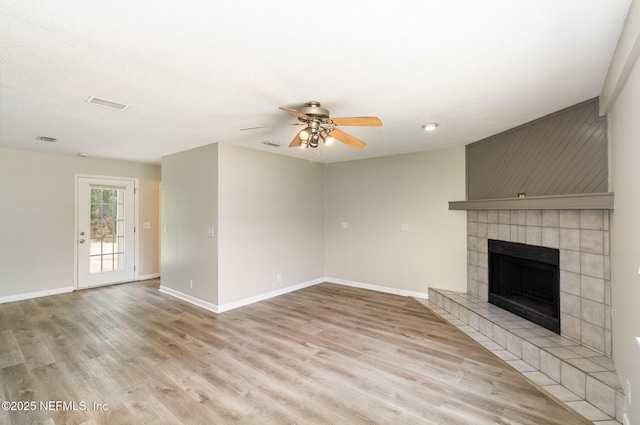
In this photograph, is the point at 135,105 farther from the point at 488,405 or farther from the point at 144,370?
the point at 488,405

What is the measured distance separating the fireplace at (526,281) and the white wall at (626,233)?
647 mm

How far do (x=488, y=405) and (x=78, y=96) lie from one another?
13.5ft

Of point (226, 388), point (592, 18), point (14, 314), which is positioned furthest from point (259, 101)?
point (14, 314)

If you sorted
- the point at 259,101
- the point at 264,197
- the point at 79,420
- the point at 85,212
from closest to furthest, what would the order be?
the point at 79,420, the point at 259,101, the point at 264,197, the point at 85,212

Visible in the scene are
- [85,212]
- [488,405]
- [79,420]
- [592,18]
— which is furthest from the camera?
[85,212]

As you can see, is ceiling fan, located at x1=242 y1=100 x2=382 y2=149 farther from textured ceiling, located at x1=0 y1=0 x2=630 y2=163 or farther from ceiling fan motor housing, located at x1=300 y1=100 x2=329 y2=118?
textured ceiling, located at x1=0 y1=0 x2=630 y2=163

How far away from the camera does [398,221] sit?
5.12m

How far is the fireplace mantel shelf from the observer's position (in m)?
2.38

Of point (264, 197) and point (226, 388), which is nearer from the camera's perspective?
point (226, 388)

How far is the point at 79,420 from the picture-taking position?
6.64ft

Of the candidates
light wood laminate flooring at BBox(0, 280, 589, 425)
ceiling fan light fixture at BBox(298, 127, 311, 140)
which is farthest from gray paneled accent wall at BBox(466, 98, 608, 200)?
ceiling fan light fixture at BBox(298, 127, 311, 140)

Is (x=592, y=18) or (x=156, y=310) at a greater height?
(x=592, y=18)

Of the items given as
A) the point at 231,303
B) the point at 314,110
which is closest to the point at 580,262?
the point at 314,110

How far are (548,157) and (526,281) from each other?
1.48 m
